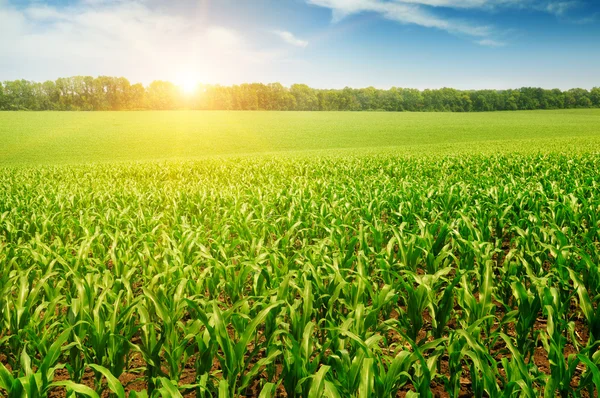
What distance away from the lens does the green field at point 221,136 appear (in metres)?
40.3

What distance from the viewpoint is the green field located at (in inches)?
1587

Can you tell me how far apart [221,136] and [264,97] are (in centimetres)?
6884

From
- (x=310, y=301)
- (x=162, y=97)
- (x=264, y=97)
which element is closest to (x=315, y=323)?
(x=310, y=301)

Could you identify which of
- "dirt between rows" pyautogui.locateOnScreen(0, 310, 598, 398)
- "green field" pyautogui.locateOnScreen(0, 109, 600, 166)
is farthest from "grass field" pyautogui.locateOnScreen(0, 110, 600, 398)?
"green field" pyautogui.locateOnScreen(0, 109, 600, 166)

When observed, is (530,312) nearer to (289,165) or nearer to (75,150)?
(289,165)

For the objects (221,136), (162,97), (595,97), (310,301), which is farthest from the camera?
(595,97)

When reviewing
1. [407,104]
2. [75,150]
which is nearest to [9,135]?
[75,150]

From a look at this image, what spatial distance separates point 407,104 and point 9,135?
9913cm

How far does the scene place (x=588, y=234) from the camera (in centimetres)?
432

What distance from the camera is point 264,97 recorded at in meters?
117

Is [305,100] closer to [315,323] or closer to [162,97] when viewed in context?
[162,97]

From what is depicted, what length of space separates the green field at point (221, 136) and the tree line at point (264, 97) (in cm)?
3545

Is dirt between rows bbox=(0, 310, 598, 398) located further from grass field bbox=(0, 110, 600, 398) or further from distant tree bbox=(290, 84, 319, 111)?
distant tree bbox=(290, 84, 319, 111)

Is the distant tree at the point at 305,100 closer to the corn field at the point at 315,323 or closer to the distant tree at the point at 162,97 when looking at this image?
the distant tree at the point at 162,97
